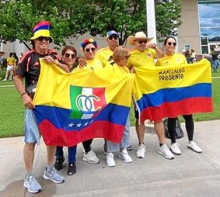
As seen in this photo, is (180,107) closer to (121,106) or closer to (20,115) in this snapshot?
(121,106)

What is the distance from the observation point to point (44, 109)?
155 inches

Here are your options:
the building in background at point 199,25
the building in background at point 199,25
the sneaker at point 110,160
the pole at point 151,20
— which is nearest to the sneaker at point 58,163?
the sneaker at point 110,160

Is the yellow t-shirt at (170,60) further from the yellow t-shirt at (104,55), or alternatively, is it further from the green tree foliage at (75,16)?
the green tree foliage at (75,16)

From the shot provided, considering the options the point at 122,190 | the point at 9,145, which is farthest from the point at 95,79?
the point at 9,145

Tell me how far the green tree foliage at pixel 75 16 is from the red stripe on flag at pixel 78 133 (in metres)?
15.7

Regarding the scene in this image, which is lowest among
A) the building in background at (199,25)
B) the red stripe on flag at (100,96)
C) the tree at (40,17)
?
the red stripe on flag at (100,96)

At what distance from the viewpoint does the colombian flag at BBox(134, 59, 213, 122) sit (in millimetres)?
5121

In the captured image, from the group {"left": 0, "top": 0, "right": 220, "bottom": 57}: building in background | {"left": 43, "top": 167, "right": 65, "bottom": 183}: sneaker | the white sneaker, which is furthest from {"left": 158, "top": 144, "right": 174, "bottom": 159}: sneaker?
{"left": 0, "top": 0, "right": 220, "bottom": 57}: building in background

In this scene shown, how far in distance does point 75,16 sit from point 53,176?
18.8 meters

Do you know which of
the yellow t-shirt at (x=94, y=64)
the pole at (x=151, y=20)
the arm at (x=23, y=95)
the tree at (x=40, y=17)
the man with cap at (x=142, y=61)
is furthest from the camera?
the tree at (x=40, y=17)

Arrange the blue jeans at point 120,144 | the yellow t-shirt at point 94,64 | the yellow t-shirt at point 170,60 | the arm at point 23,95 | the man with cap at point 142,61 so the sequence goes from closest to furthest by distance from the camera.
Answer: the arm at point 23,95 → the yellow t-shirt at point 94,64 → the blue jeans at point 120,144 → the man with cap at point 142,61 → the yellow t-shirt at point 170,60

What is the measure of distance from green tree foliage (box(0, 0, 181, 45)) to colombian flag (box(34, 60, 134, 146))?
15661 mm

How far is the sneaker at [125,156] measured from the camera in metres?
4.85

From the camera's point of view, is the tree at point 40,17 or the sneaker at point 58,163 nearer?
the sneaker at point 58,163
